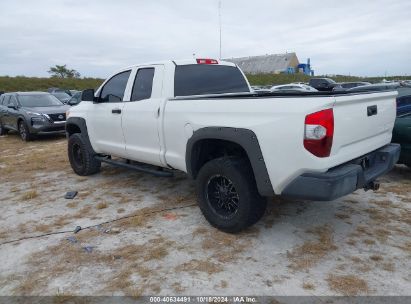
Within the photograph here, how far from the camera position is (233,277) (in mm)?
3037

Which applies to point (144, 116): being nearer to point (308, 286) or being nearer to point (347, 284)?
point (308, 286)

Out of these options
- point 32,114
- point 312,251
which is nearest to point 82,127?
point 312,251

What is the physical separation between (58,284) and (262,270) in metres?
1.72

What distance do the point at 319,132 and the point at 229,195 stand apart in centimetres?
124

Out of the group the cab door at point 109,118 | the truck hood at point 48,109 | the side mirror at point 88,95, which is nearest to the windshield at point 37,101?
the truck hood at point 48,109

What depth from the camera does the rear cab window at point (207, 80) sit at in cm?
462

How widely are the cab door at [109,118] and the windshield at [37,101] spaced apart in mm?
→ 6920

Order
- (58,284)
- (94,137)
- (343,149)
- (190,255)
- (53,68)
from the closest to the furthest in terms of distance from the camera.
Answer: (58,284) < (343,149) < (190,255) < (94,137) < (53,68)

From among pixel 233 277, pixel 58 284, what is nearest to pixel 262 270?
pixel 233 277

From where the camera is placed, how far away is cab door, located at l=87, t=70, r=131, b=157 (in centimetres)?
526

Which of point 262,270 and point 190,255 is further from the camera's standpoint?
point 190,255

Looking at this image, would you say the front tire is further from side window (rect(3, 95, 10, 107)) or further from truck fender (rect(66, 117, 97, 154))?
side window (rect(3, 95, 10, 107))

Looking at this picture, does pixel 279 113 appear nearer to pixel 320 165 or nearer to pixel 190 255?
pixel 320 165

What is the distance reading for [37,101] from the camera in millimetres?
12016
